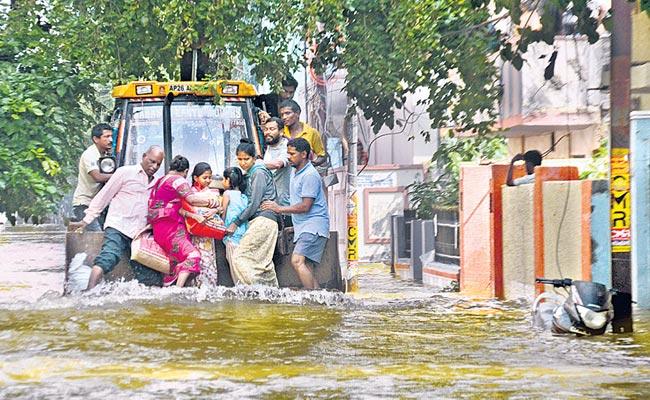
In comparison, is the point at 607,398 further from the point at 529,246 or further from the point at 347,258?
the point at 347,258

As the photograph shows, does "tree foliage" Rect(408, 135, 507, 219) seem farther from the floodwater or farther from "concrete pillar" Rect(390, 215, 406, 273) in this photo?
the floodwater

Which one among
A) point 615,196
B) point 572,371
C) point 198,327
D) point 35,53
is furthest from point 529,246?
point 35,53

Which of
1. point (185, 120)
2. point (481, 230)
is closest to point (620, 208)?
point (185, 120)

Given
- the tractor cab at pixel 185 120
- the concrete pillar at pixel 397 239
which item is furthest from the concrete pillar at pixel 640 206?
the concrete pillar at pixel 397 239

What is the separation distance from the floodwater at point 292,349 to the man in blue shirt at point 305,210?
0.35 m

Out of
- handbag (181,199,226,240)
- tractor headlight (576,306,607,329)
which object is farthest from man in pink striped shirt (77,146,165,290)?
tractor headlight (576,306,607,329)

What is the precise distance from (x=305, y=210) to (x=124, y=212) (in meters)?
1.92

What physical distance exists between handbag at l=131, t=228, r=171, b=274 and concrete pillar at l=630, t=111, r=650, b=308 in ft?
16.1

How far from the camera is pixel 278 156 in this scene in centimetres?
1571

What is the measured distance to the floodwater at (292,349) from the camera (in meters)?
8.81

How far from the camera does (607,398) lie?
331 inches

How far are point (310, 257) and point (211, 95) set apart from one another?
2.44 metres

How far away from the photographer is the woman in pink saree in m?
14.9

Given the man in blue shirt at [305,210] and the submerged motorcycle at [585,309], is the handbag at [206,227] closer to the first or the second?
the man in blue shirt at [305,210]
